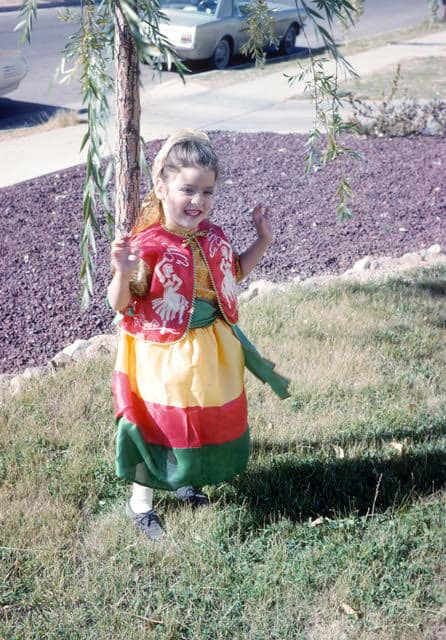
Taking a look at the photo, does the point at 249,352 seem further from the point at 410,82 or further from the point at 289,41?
the point at 289,41

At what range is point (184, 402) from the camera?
289 cm

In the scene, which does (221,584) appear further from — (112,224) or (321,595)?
(112,224)

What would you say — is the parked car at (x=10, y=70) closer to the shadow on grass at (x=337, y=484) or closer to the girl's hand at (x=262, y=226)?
the girl's hand at (x=262, y=226)

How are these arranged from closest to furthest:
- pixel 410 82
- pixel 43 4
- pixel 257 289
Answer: pixel 257 289 < pixel 410 82 < pixel 43 4

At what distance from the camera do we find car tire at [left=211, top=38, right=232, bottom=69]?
14586 millimetres

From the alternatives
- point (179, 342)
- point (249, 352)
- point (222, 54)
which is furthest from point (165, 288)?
point (222, 54)

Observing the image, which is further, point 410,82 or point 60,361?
point 410,82

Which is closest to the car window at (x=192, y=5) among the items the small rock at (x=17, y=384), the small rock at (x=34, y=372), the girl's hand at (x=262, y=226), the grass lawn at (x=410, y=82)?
the grass lawn at (x=410, y=82)

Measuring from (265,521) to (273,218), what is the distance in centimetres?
405

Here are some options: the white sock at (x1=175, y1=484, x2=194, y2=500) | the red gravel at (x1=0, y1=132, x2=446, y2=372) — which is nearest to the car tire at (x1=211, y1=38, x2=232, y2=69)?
the red gravel at (x1=0, y1=132, x2=446, y2=372)

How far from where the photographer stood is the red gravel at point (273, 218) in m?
5.27

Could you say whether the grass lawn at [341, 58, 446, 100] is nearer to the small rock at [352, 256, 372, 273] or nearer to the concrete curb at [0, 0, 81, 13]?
the small rock at [352, 256, 372, 273]

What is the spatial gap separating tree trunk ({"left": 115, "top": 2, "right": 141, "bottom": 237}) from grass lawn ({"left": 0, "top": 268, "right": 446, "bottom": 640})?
1025mm

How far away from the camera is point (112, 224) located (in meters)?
3.27
